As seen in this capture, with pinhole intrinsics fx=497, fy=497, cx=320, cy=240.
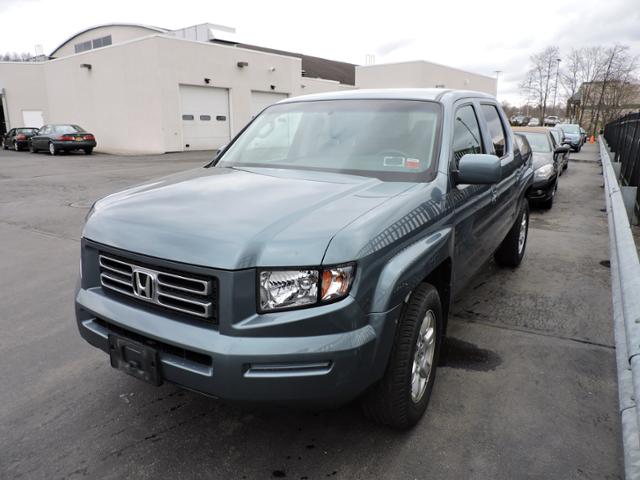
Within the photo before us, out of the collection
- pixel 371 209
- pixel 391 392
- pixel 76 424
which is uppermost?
pixel 371 209

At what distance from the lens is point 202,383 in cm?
219

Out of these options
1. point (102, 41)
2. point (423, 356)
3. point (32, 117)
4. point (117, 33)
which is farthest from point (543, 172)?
point (102, 41)

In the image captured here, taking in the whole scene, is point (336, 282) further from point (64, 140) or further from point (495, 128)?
point (64, 140)

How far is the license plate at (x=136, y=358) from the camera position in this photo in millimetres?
2318

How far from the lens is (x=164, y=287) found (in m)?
2.33

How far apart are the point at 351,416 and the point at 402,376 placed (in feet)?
2.05

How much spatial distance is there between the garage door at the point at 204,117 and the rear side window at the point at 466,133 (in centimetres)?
2333

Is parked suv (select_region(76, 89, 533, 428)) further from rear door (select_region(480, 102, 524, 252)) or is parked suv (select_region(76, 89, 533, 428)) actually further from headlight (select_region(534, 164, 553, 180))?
headlight (select_region(534, 164, 553, 180))

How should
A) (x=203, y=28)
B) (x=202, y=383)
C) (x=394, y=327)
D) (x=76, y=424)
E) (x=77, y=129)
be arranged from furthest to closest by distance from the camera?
(x=203, y=28)
(x=77, y=129)
(x=76, y=424)
(x=394, y=327)
(x=202, y=383)

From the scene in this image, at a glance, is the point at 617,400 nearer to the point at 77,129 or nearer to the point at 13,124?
the point at 77,129

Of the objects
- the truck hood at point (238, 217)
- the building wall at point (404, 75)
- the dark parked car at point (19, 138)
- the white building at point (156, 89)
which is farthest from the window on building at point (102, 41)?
the truck hood at point (238, 217)

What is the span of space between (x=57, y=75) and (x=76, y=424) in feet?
113

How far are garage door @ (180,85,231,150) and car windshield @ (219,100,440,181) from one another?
75.0ft

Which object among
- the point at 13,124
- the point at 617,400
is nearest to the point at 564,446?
the point at 617,400
